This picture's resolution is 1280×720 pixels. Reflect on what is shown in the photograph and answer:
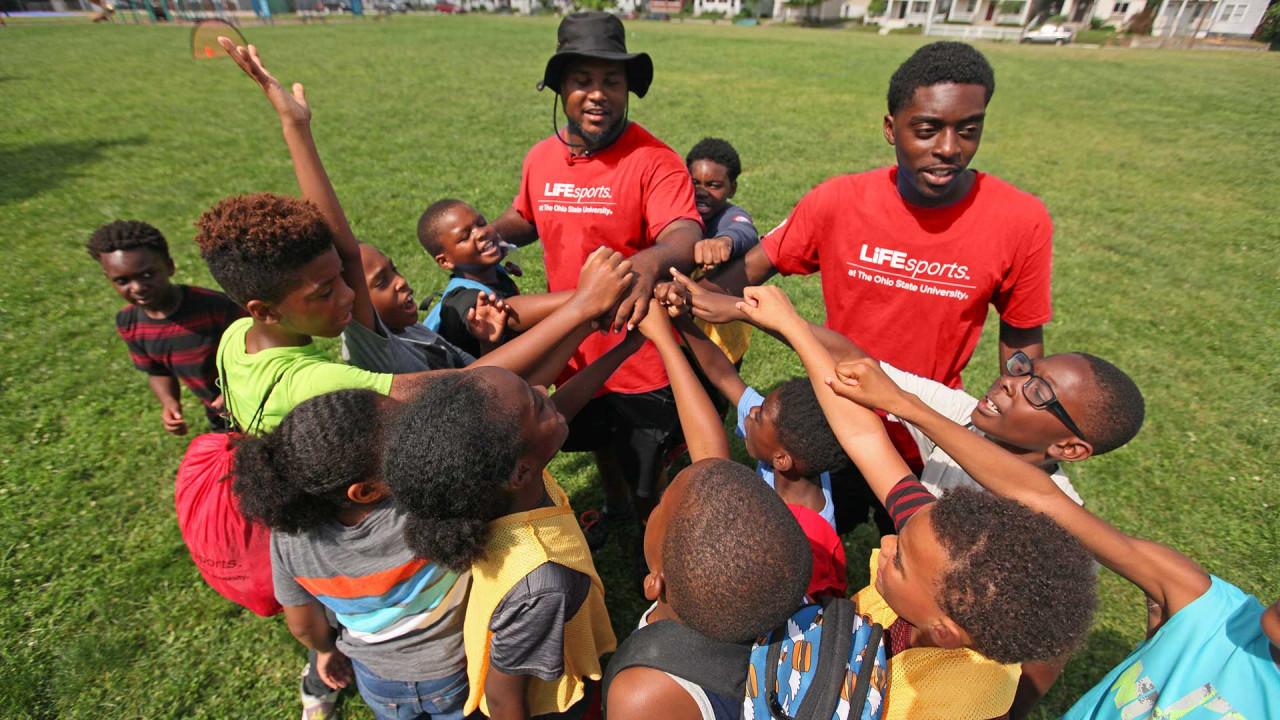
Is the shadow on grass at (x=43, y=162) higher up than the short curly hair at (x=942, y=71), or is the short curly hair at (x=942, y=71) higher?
the short curly hair at (x=942, y=71)

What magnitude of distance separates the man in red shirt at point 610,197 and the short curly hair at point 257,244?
3.75 ft

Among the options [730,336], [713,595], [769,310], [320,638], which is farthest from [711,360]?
[320,638]

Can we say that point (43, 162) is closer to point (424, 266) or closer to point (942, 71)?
point (424, 266)

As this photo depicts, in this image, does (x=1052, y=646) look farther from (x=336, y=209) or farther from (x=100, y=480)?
(x=100, y=480)

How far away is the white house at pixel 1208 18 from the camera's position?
152 ft

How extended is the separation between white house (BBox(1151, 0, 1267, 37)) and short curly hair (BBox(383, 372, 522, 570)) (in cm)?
6680

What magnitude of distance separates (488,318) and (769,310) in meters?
1.26

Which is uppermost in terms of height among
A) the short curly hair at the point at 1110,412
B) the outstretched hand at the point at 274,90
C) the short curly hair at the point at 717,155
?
the outstretched hand at the point at 274,90

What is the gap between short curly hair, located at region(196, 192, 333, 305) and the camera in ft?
6.30

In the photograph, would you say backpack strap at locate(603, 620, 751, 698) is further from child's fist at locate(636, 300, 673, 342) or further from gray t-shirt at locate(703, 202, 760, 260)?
gray t-shirt at locate(703, 202, 760, 260)

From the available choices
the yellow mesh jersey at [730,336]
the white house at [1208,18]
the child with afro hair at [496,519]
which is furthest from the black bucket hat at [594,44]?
the white house at [1208,18]

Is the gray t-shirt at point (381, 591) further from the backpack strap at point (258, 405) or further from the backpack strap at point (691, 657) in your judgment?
the backpack strap at point (691, 657)

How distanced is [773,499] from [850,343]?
3.61 ft

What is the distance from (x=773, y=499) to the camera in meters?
1.61
